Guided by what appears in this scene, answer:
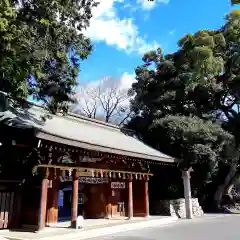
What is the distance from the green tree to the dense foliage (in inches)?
429

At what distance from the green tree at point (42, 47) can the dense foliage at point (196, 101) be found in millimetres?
10884

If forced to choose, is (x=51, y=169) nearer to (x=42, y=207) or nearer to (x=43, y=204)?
(x=43, y=204)

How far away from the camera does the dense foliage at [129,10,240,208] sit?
20.5 m

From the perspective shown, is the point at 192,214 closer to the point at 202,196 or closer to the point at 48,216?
the point at 202,196

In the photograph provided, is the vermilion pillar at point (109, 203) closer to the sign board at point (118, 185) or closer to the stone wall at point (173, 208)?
the sign board at point (118, 185)

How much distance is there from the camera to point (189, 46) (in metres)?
24.8

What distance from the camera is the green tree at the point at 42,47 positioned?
7.68 metres

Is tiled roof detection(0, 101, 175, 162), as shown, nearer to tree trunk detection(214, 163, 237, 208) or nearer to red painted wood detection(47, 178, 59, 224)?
red painted wood detection(47, 178, 59, 224)

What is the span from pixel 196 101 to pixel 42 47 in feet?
57.8

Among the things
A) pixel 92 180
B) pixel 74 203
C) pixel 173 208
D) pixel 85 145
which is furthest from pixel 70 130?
pixel 173 208

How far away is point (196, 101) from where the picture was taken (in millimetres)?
24844

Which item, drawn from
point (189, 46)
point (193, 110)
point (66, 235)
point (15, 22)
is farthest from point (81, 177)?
point (189, 46)

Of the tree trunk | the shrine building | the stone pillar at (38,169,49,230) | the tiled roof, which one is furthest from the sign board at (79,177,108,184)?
the tree trunk

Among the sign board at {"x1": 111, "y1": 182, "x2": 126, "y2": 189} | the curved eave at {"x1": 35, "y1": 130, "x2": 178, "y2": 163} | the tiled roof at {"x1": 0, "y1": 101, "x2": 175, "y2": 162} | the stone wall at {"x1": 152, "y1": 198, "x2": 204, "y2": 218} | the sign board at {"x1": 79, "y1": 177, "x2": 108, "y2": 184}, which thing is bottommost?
the stone wall at {"x1": 152, "y1": 198, "x2": 204, "y2": 218}
